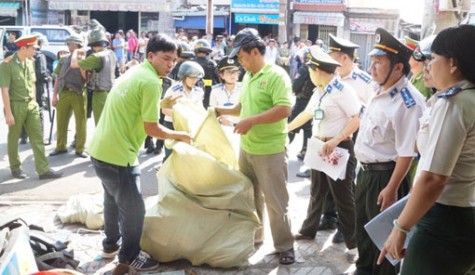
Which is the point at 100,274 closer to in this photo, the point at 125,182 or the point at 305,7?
the point at 125,182

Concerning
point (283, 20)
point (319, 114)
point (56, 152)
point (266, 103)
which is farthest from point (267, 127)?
point (283, 20)

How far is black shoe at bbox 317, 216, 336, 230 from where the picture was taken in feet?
14.8

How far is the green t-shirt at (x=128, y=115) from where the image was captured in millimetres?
3230

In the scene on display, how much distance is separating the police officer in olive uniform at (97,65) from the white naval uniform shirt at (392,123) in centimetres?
454

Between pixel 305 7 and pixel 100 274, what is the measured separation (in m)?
21.8

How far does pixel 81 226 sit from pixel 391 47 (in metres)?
3.13

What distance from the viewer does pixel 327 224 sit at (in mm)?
4520

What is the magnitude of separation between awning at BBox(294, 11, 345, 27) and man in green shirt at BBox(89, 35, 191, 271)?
20.6m

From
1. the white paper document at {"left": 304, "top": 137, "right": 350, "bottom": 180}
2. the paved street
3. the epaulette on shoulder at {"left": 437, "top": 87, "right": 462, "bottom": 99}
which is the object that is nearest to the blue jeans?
the paved street

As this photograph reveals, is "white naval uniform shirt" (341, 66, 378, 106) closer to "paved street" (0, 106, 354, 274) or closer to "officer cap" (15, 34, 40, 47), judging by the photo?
"paved street" (0, 106, 354, 274)

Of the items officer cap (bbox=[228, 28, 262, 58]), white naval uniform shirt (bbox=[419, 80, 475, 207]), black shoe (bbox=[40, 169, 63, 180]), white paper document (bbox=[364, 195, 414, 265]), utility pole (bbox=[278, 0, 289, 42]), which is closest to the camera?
white naval uniform shirt (bbox=[419, 80, 475, 207])

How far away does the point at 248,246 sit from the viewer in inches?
143

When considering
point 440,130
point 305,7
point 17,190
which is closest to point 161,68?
point 440,130

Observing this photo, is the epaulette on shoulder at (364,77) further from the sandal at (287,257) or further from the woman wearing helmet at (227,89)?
the sandal at (287,257)
